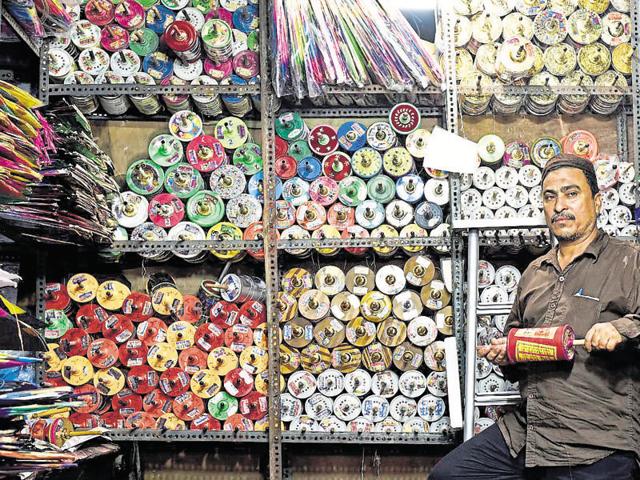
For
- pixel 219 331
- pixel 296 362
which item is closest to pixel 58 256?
pixel 219 331

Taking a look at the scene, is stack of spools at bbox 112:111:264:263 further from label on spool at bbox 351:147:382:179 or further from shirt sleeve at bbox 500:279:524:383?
shirt sleeve at bbox 500:279:524:383

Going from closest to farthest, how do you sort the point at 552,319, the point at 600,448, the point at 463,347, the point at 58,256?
1. the point at 600,448
2. the point at 552,319
3. the point at 463,347
4. the point at 58,256

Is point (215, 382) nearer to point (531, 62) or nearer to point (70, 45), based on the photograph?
point (70, 45)

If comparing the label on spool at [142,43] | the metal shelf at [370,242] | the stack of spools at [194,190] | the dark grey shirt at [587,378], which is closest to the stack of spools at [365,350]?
the metal shelf at [370,242]

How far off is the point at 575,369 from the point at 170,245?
6.36 feet

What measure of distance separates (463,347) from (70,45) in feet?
7.81

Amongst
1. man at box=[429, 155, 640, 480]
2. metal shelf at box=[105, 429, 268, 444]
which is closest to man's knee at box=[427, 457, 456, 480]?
man at box=[429, 155, 640, 480]

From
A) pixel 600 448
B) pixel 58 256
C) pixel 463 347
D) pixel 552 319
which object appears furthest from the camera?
pixel 58 256

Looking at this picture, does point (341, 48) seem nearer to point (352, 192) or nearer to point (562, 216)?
point (352, 192)

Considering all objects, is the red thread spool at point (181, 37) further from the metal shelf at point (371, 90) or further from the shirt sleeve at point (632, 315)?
the shirt sleeve at point (632, 315)

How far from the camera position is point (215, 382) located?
354 centimetres

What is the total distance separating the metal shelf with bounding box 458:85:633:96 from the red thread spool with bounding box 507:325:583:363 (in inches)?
57.1

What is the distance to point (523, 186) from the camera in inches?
142

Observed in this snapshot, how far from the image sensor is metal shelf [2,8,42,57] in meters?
2.61
